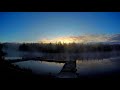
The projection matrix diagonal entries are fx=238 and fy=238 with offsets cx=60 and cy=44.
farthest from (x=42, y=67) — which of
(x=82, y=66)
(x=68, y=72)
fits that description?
(x=82, y=66)

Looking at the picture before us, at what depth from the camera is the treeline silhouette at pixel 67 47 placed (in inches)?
104

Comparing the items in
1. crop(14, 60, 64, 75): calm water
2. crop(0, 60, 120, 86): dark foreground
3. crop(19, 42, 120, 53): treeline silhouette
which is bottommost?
crop(0, 60, 120, 86): dark foreground

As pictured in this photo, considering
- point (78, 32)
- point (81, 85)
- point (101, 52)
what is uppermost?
point (78, 32)

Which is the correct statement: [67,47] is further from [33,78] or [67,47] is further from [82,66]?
[33,78]

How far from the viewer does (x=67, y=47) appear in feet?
8.75

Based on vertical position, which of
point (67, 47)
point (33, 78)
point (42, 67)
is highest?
point (67, 47)

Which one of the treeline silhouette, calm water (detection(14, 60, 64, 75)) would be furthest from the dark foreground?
the treeline silhouette

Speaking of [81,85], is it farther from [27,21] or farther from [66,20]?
[27,21]

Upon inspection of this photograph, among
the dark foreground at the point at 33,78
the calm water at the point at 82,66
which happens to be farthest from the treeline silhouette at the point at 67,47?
the dark foreground at the point at 33,78

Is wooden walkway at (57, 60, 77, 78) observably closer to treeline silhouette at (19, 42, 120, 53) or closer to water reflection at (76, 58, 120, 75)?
water reflection at (76, 58, 120, 75)

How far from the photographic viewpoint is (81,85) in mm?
2650

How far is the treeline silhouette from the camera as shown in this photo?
8.71ft

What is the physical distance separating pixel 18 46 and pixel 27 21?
0.30m
